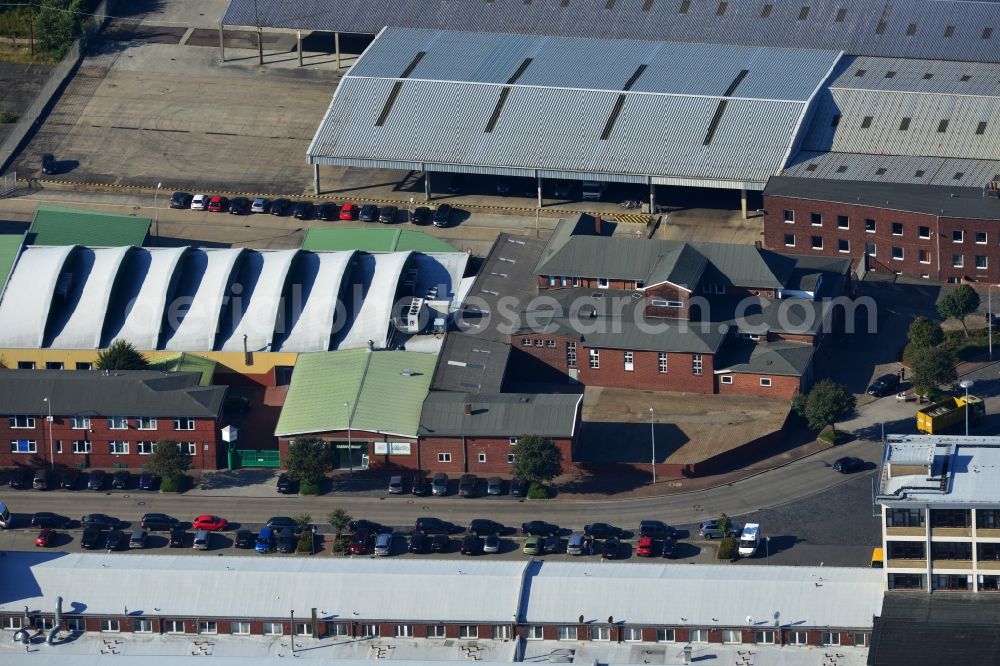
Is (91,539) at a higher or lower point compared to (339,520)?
lower

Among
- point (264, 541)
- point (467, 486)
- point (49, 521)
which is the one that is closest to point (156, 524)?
point (49, 521)

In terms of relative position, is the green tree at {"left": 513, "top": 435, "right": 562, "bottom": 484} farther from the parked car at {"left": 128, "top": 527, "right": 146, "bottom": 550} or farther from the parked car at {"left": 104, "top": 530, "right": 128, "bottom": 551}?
the parked car at {"left": 104, "top": 530, "right": 128, "bottom": 551}

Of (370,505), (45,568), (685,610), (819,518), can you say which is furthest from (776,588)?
(45,568)

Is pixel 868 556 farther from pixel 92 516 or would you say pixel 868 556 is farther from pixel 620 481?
pixel 92 516

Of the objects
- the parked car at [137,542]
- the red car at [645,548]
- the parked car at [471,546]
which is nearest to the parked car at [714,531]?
the red car at [645,548]

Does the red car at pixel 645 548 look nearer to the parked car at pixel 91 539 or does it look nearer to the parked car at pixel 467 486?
the parked car at pixel 467 486

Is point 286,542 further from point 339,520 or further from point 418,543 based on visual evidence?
point 418,543

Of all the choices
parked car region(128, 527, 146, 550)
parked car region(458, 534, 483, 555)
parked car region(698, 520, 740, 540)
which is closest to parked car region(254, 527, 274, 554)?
parked car region(128, 527, 146, 550)
